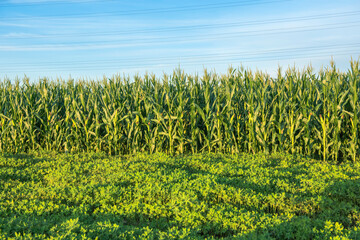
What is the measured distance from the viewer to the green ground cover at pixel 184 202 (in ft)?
14.5

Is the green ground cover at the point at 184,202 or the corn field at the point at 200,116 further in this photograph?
the corn field at the point at 200,116

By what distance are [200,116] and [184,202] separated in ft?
19.0

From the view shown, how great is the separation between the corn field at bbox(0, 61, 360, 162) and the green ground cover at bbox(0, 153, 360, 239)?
5.37 ft

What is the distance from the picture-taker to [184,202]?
5.39 meters

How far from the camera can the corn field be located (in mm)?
9961

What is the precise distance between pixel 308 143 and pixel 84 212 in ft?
25.3

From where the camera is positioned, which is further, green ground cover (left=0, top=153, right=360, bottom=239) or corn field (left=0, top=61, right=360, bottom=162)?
corn field (left=0, top=61, right=360, bottom=162)

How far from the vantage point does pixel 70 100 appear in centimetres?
1234

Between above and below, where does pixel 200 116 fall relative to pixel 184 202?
above

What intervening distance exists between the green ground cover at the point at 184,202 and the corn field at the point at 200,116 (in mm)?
1638

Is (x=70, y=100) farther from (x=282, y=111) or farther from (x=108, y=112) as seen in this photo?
(x=282, y=111)

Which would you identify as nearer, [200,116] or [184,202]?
[184,202]

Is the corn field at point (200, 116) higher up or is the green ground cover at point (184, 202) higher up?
the corn field at point (200, 116)

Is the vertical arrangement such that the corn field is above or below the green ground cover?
above
